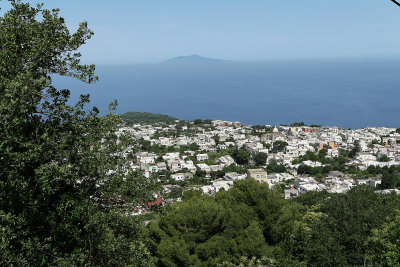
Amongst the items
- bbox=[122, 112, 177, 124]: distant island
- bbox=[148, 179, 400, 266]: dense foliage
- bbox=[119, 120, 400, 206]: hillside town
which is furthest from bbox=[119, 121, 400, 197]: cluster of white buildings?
bbox=[148, 179, 400, 266]: dense foliage

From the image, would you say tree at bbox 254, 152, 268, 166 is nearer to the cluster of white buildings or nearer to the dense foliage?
the cluster of white buildings

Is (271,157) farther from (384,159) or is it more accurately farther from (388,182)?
(388,182)

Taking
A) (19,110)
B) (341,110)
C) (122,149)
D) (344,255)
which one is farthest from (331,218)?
(341,110)

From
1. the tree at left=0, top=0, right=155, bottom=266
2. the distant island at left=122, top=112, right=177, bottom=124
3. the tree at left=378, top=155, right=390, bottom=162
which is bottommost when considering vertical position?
the tree at left=378, top=155, right=390, bottom=162

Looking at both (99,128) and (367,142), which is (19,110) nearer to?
(99,128)

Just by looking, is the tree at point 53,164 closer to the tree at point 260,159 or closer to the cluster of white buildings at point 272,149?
the cluster of white buildings at point 272,149
